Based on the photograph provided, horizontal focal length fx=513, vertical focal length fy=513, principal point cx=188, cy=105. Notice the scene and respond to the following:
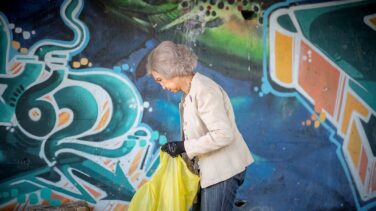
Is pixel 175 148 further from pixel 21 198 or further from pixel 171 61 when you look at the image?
pixel 21 198

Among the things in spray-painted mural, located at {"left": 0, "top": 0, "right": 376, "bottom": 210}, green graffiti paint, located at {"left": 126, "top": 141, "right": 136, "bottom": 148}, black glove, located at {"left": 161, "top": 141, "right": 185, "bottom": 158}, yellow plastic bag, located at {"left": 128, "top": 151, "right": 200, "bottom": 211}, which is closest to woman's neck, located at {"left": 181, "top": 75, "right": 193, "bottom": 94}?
black glove, located at {"left": 161, "top": 141, "right": 185, "bottom": 158}

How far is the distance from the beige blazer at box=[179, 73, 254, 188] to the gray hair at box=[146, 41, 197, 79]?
107 millimetres

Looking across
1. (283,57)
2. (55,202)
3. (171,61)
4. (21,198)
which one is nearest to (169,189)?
(171,61)

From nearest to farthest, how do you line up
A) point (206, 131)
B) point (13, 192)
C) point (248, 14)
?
point (206, 131)
point (13, 192)
point (248, 14)

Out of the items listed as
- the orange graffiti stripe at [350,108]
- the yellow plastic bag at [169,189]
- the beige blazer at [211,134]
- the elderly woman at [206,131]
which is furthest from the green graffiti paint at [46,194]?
the orange graffiti stripe at [350,108]

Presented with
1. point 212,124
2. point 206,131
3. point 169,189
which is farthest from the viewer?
point 169,189

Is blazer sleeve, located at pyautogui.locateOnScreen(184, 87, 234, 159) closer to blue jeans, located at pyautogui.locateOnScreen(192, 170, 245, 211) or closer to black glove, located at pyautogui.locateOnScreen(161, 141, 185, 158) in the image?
black glove, located at pyautogui.locateOnScreen(161, 141, 185, 158)

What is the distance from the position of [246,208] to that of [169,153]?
2182mm

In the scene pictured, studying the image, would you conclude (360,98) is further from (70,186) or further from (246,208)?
(70,186)

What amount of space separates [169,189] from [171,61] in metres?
0.92

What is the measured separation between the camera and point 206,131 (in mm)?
3523

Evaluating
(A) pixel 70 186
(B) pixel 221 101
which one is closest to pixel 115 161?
(A) pixel 70 186

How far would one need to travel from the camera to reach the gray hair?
11.7 ft

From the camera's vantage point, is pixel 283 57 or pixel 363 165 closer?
pixel 283 57
